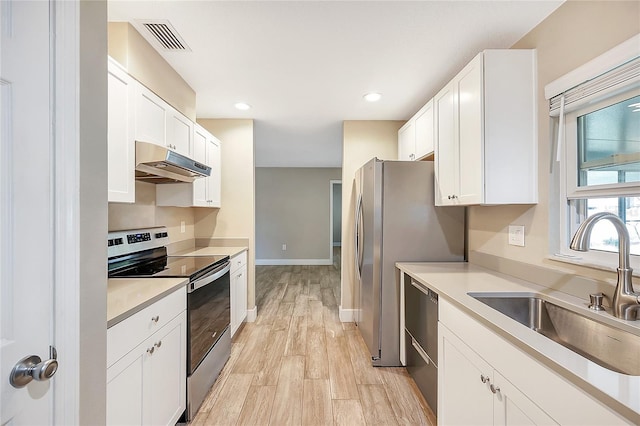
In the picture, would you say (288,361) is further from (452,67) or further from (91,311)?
(452,67)

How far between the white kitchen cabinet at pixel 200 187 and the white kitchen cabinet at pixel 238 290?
2.16ft

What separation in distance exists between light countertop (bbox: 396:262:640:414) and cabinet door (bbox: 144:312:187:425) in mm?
1501

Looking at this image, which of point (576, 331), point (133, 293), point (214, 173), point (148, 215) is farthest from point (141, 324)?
point (214, 173)

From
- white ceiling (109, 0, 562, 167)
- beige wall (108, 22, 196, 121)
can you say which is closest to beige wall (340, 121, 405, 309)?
white ceiling (109, 0, 562, 167)

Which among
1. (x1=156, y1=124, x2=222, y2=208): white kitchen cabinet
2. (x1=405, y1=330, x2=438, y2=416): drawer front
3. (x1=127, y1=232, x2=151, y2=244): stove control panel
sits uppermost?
(x1=156, y1=124, x2=222, y2=208): white kitchen cabinet

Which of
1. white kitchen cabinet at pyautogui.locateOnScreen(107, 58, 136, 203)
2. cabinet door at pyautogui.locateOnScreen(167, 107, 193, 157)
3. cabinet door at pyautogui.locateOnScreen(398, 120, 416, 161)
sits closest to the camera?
white kitchen cabinet at pyautogui.locateOnScreen(107, 58, 136, 203)

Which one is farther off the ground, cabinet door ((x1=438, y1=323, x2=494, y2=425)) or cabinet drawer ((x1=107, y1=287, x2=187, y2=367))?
cabinet drawer ((x1=107, y1=287, x2=187, y2=367))

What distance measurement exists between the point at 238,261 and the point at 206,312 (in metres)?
0.98

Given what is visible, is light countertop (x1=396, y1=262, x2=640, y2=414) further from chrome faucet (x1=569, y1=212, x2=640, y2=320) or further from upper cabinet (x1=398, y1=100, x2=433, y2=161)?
upper cabinet (x1=398, y1=100, x2=433, y2=161)

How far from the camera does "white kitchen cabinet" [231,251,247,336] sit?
8.84ft

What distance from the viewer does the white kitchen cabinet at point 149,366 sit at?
1.11 m

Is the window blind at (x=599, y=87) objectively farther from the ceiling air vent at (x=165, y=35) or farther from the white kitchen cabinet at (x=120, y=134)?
the white kitchen cabinet at (x=120, y=134)

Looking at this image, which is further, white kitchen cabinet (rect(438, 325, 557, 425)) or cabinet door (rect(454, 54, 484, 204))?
cabinet door (rect(454, 54, 484, 204))

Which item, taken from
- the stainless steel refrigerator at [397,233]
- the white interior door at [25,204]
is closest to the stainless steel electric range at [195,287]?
the white interior door at [25,204]
